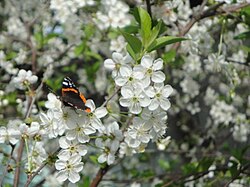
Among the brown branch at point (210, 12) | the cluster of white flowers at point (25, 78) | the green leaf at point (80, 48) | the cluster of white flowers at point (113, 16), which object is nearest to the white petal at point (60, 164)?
the cluster of white flowers at point (25, 78)

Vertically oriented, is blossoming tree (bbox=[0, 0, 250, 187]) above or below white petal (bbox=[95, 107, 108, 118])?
below

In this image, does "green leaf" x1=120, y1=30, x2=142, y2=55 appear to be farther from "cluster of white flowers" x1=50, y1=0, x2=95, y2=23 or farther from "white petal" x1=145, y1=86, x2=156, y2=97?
"cluster of white flowers" x1=50, y1=0, x2=95, y2=23

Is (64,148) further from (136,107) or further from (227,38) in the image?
(227,38)

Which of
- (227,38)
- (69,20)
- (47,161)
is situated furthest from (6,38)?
(47,161)

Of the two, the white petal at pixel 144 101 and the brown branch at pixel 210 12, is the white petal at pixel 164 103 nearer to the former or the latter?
the white petal at pixel 144 101

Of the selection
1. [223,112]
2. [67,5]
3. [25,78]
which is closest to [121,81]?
[25,78]

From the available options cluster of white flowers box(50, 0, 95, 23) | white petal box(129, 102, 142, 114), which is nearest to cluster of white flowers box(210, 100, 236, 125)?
cluster of white flowers box(50, 0, 95, 23)
